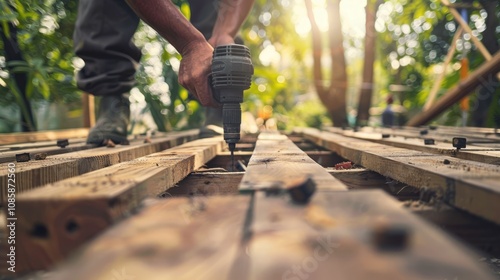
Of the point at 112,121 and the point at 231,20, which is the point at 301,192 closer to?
the point at 231,20

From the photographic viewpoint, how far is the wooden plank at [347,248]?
0.54 metres

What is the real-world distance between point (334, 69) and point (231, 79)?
6.56m

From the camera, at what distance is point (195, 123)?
5.69 metres

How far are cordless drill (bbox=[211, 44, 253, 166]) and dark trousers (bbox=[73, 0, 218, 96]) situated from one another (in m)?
0.93

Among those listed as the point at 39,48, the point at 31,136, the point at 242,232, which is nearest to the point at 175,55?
the point at 39,48

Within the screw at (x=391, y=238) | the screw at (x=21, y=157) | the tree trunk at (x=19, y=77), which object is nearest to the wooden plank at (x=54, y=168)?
the screw at (x=21, y=157)

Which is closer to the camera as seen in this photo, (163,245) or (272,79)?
(163,245)

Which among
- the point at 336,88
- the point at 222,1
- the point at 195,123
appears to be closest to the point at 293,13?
the point at 336,88

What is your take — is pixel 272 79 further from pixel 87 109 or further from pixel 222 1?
pixel 222 1

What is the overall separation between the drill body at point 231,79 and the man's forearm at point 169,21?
0.15 m

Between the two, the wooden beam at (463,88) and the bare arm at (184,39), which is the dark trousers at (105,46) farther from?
the wooden beam at (463,88)

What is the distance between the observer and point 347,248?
61 centimetres

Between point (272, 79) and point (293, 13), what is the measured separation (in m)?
3.78

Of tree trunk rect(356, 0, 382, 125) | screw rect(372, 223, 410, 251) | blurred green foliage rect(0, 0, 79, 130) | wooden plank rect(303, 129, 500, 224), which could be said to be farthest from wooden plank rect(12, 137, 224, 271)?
tree trunk rect(356, 0, 382, 125)
